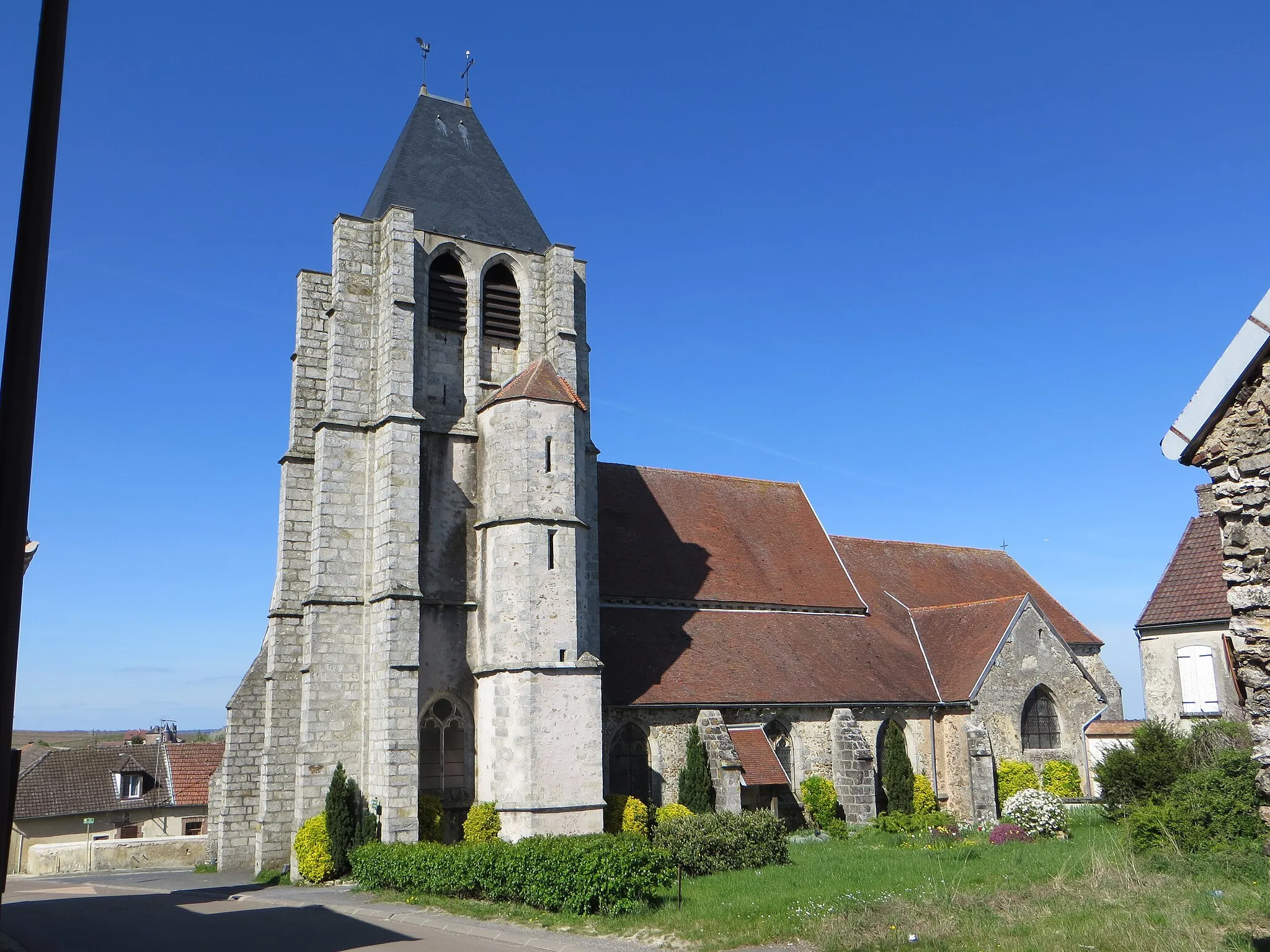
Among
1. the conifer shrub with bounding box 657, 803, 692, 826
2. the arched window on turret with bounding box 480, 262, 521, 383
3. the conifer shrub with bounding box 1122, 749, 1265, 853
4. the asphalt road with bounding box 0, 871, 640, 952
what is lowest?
the asphalt road with bounding box 0, 871, 640, 952

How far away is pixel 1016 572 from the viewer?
115ft

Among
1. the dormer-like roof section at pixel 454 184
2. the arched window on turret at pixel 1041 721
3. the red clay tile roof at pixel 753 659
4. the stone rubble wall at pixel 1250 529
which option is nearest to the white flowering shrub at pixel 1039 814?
the red clay tile roof at pixel 753 659

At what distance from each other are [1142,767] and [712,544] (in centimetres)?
1232

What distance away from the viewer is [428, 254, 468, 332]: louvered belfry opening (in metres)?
23.9

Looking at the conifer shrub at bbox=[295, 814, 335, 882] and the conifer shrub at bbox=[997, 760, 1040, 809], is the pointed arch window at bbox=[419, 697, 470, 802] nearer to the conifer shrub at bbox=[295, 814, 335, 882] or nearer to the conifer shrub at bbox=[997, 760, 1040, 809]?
the conifer shrub at bbox=[295, 814, 335, 882]

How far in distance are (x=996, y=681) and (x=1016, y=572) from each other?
373 inches

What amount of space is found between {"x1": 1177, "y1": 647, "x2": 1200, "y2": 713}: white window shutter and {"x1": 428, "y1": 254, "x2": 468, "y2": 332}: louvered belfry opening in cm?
1889

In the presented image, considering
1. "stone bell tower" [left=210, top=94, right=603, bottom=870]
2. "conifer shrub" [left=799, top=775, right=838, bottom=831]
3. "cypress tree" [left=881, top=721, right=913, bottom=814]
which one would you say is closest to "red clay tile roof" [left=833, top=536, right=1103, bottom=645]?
"cypress tree" [left=881, top=721, right=913, bottom=814]

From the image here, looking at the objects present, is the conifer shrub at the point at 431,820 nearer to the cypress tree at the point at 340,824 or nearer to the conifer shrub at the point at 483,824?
the conifer shrub at the point at 483,824

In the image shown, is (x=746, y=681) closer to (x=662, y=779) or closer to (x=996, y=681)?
(x=662, y=779)

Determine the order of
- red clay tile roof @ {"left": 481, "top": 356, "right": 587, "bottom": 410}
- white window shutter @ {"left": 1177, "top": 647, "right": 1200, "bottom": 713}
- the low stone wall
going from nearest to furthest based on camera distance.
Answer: red clay tile roof @ {"left": 481, "top": 356, "right": 587, "bottom": 410}, white window shutter @ {"left": 1177, "top": 647, "right": 1200, "bottom": 713}, the low stone wall

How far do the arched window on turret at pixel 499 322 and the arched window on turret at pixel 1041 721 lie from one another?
15649mm

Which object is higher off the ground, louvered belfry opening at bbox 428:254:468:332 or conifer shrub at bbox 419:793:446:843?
louvered belfry opening at bbox 428:254:468:332

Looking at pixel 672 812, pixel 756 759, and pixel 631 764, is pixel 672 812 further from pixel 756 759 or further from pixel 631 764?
pixel 756 759
